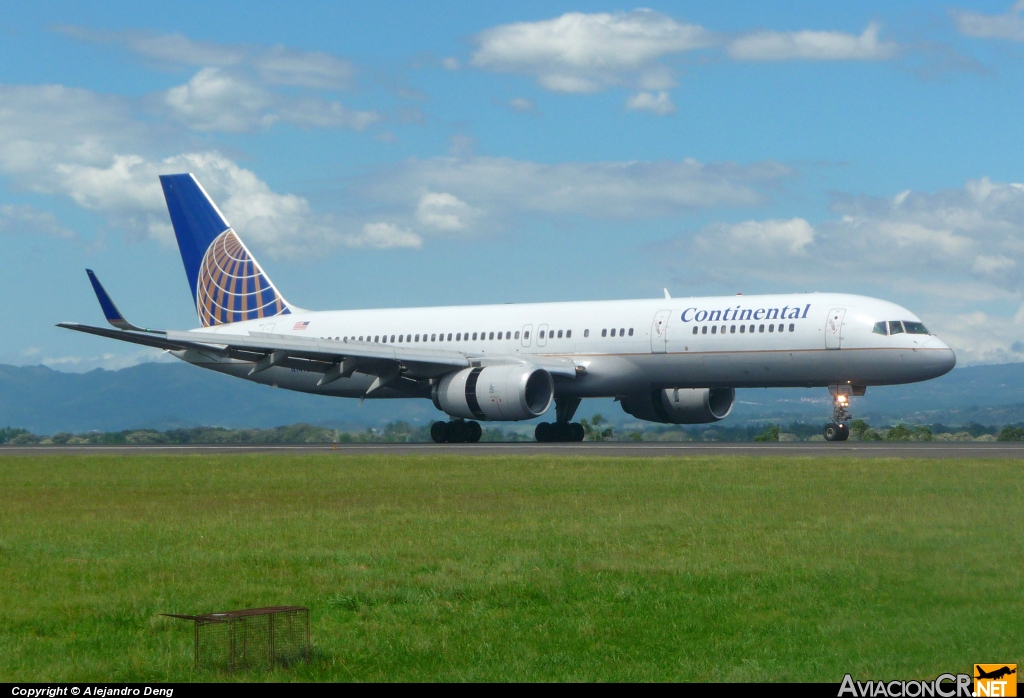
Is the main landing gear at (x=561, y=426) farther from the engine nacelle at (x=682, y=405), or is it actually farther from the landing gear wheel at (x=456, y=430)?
the landing gear wheel at (x=456, y=430)

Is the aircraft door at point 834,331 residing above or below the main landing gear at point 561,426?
above

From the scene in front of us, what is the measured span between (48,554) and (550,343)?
26148 mm

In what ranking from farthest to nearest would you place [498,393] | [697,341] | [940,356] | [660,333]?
1. [660,333]
2. [697,341]
3. [498,393]
4. [940,356]

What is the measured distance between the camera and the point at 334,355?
35656mm

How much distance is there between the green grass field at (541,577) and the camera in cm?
746

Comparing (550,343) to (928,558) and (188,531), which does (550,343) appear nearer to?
(188,531)

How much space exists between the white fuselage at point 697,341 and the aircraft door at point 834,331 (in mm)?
26

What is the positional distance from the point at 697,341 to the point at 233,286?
1933 centimetres

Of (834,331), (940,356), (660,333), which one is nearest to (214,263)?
(660,333)

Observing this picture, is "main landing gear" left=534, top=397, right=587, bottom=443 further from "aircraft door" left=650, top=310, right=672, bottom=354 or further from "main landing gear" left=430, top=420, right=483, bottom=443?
"aircraft door" left=650, top=310, right=672, bottom=354

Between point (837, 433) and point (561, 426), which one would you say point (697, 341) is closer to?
point (837, 433)

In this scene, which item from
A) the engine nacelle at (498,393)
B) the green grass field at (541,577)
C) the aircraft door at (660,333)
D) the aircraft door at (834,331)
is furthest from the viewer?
the aircraft door at (660,333)

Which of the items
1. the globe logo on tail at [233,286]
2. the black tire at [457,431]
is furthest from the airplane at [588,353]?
the globe logo on tail at [233,286]

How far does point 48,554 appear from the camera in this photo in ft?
37.9
